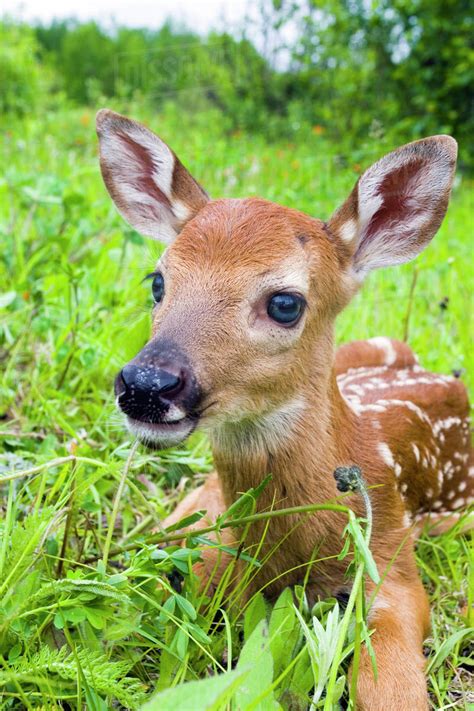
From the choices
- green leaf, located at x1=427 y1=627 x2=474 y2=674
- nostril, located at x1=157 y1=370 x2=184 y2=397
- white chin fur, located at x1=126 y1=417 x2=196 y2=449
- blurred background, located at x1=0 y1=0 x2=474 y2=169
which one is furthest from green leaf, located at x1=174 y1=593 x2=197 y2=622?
blurred background, located at x1=0 y1=0 x2=474 y2=169

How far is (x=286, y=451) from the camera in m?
2.08

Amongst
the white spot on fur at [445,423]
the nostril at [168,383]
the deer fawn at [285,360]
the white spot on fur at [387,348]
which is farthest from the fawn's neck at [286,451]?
the white spot on fur at [387,348]

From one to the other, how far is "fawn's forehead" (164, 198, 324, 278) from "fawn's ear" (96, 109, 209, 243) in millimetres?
254

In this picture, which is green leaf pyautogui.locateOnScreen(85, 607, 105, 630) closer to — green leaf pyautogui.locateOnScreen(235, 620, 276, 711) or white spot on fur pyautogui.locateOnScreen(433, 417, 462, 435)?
green leaf pyautogui.locateOnScreen(235, 620, 276, 711)

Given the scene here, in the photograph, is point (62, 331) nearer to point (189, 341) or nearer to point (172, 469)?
point (172, 469)

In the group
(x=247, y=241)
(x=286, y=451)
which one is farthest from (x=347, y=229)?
(x=286, y=451)

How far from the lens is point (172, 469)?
2256 millimetres

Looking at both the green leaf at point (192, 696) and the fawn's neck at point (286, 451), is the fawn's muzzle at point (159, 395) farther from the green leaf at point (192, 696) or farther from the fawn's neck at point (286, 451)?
the green leaf at point (192, 696)

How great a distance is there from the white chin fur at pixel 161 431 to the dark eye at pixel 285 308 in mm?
376

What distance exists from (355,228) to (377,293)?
2.30 m

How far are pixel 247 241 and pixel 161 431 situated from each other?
1.86 feet

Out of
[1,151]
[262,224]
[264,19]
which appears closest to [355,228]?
[262,224]

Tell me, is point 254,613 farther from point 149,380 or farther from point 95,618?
point 149,380

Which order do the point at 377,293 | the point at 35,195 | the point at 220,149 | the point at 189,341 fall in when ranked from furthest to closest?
the point at 220,149 → the point at 377,293 → the point at 35,195 → the point at 189,341
